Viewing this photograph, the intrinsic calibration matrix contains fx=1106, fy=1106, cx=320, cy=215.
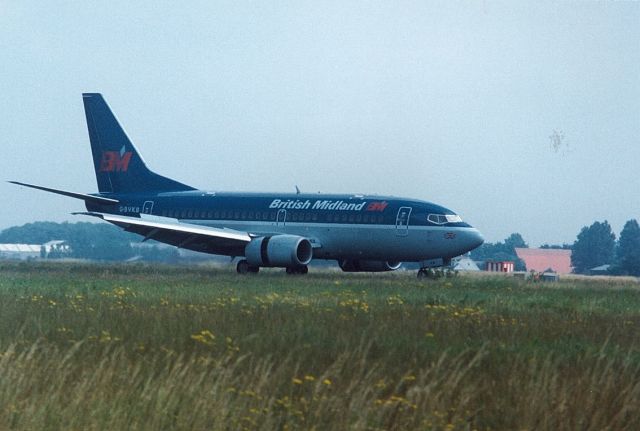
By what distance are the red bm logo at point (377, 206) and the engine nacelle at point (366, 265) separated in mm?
2783

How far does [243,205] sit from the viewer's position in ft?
147

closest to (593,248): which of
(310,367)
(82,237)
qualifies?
(82,237)

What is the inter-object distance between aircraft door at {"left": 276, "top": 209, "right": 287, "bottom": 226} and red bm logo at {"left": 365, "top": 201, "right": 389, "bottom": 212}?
12.3ft

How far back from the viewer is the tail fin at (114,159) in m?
48.7

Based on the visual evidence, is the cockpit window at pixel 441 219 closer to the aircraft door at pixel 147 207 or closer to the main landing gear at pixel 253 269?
the main landing gear at pixel 253 269

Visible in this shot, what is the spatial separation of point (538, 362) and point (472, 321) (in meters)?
4.82

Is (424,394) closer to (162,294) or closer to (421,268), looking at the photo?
(162,294)

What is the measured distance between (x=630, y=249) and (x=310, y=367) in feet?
344

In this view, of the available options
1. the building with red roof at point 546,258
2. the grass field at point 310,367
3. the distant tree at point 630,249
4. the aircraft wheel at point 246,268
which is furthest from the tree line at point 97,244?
the building with red roof at point 546,258

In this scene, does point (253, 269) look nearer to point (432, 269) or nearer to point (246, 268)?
point (246, 268)

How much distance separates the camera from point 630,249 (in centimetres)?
11238

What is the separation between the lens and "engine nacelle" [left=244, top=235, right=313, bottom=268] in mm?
40625

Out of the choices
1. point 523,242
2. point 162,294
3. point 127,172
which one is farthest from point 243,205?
point 523,242

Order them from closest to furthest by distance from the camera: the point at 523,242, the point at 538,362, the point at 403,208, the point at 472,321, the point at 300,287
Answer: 1. the point at 538,362
2. the point at 472,321
3. the point at 300,287
4. the point at 403,208
5. the point at 523,242
